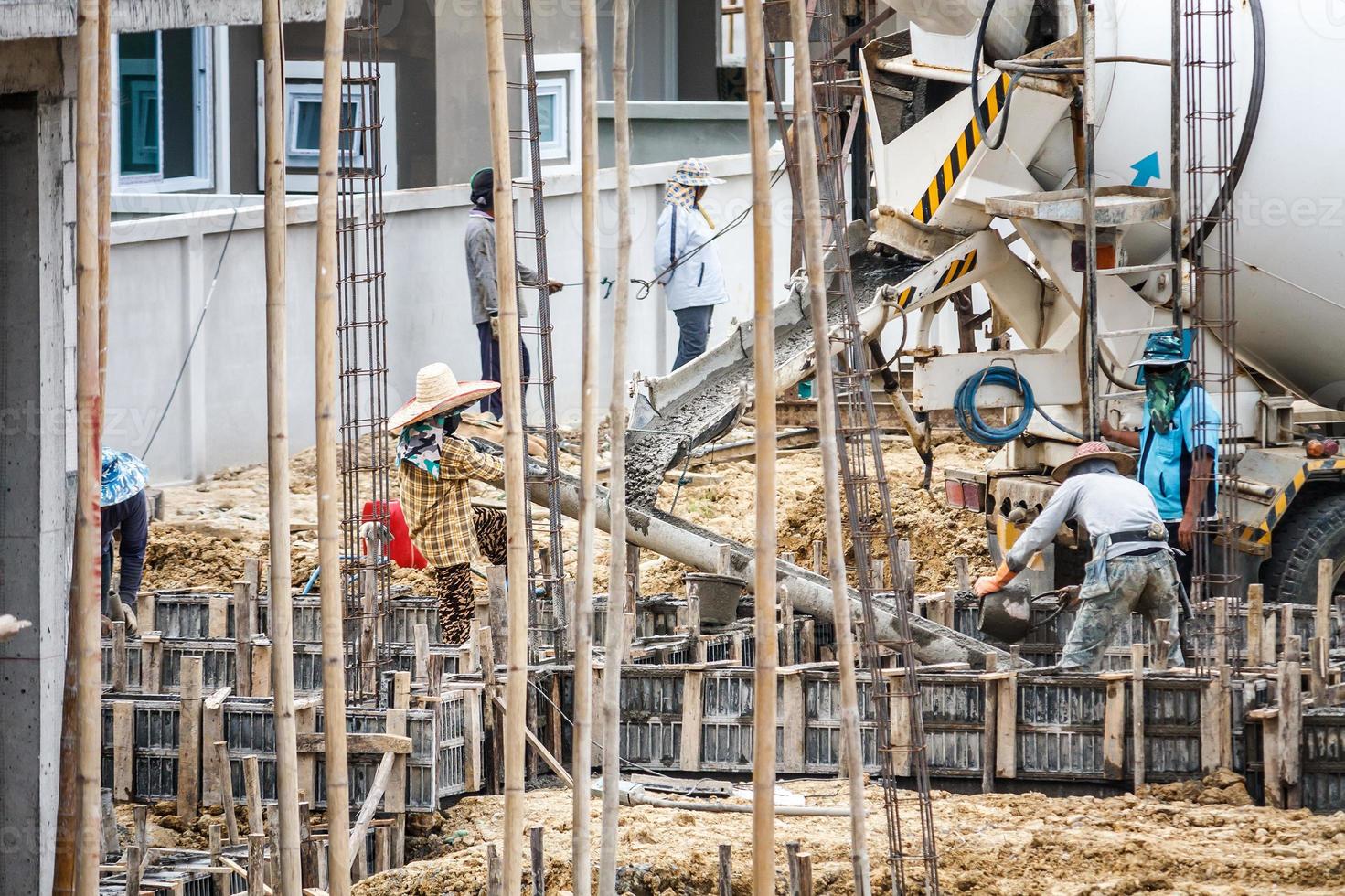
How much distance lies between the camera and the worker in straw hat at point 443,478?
8438 millimetres

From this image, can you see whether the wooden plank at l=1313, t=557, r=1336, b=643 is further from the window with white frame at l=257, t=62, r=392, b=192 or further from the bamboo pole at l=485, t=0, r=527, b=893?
the window with white frame at l=257, t=62, r=392, b=192

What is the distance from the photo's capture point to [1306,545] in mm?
9102

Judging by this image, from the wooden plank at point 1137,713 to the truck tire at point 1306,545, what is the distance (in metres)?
2.39

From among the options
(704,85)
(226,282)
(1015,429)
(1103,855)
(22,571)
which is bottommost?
(1103,855)

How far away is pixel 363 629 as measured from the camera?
24.0 feet

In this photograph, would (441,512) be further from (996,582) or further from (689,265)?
(689,265)

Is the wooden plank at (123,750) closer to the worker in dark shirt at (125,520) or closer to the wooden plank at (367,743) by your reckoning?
the wooden plank at (367,743)

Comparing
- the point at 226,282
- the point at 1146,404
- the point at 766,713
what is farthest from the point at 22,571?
the point at 226,282

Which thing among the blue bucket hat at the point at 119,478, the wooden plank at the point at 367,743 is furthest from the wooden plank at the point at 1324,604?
the blue bucket hat at the point at 119,478

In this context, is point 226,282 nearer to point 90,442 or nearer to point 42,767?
point 42,767

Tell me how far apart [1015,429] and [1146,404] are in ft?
2.59

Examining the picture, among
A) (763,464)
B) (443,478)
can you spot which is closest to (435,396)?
(443,478)

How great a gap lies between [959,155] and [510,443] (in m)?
5.59

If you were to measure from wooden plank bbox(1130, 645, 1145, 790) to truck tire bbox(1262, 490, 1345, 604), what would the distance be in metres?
2.39
